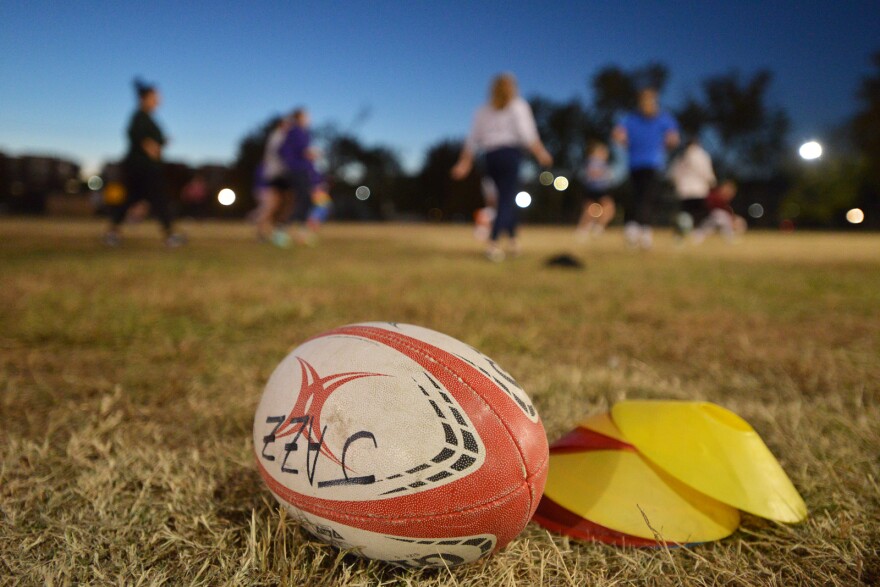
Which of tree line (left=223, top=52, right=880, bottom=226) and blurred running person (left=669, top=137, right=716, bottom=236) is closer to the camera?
blurred running person (left=669, top=137, right=716, bottom=236)

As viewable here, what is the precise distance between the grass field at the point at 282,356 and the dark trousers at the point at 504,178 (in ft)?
8.09

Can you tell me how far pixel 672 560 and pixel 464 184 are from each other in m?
57.4

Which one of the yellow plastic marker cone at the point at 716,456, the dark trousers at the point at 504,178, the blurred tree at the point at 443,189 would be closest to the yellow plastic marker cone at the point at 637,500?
the yellow plastic marker cone at the point at 716,456

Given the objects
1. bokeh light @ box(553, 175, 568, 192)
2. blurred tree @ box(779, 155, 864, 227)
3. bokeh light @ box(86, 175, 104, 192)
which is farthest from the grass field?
bokeh light @ box(553, 175, 568, 192)

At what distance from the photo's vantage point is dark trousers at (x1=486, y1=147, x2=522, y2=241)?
8016 millimetres

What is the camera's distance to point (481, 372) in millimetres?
1385

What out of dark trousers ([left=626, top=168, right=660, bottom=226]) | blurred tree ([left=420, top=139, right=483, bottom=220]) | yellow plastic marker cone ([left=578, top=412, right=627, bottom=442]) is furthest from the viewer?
blurred tree ([left=420, top=139, right=483, bottom=220])

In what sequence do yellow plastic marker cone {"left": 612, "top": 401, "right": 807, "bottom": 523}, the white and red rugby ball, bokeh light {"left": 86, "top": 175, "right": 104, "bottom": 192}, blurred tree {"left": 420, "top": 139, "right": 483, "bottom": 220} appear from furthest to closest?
blurred tree {"left": 420, "top": 139, "right": 483, "bottom": 220}, bokeh light {"left": 86, "top": 175, "right": 104, "bottom": 192}, yellow plastic marker cone {"left": 612, "top": 401, "right": 807, "bottom": 523}, the white and red rugby ball

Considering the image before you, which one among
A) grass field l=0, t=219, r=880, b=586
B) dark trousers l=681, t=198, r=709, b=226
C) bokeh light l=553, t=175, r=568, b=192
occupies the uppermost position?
bokeh light l=553, t=175, r=568, b=192

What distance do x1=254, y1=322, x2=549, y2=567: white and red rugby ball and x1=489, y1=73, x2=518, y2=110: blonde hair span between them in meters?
7.03

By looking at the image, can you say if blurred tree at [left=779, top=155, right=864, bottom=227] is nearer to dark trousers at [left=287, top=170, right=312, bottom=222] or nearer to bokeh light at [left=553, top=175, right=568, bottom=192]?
bokeh light at [left=553, top=175, right=568, bottom=192]

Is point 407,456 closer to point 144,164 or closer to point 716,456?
point 716,456

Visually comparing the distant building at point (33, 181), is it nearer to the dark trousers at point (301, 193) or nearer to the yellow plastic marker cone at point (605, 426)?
the dark trousers at point (301, 193)

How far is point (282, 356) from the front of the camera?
3002 millimetres
